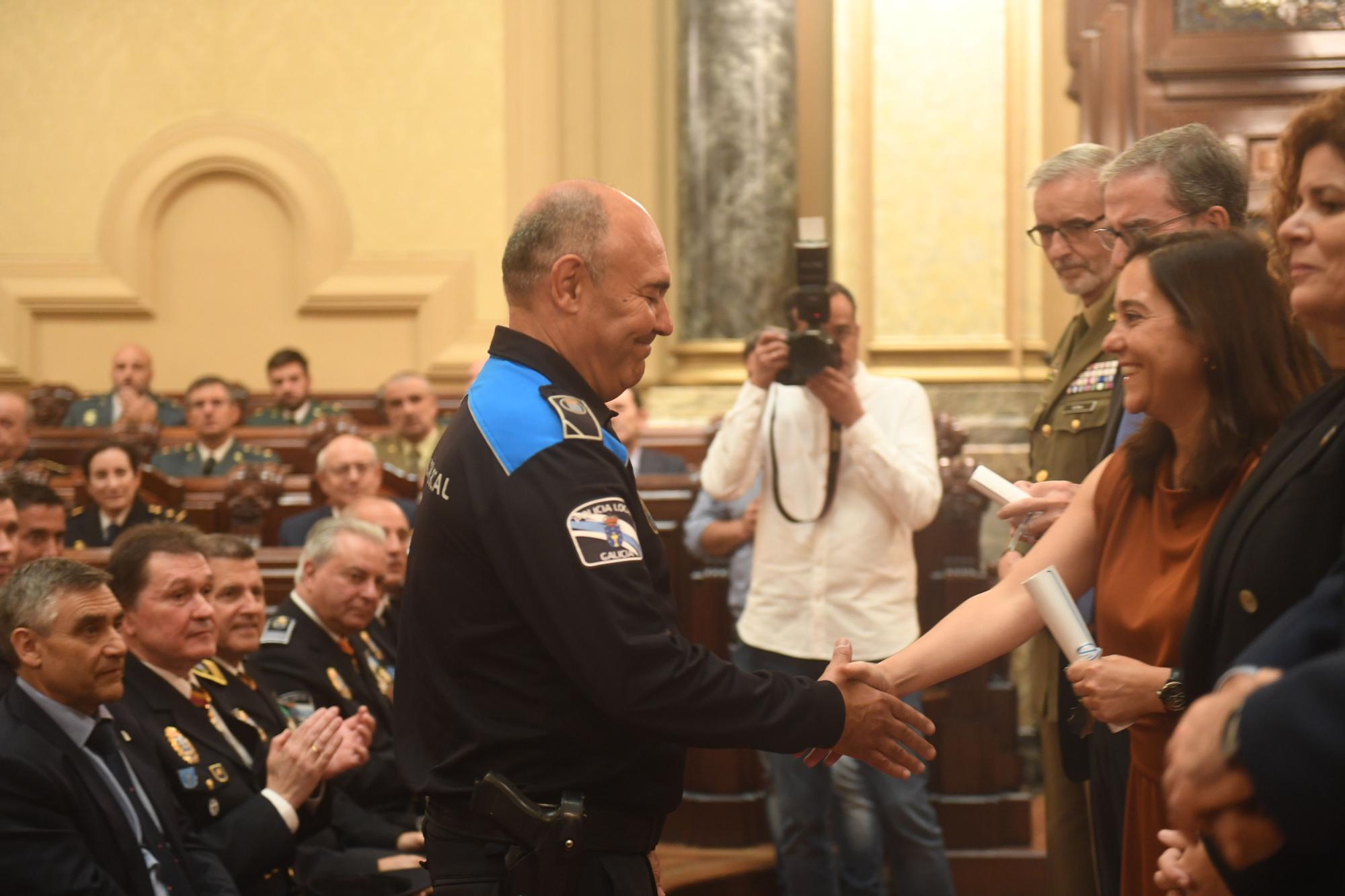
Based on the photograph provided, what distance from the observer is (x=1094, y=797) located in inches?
86.4

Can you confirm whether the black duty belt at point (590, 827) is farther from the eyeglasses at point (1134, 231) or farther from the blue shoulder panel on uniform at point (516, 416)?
the eyeglasses at point (1134, 231)

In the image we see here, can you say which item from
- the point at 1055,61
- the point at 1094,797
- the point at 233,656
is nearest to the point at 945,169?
the point at 1055,61

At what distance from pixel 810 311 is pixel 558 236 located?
5.54 feet

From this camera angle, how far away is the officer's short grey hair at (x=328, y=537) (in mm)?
3816

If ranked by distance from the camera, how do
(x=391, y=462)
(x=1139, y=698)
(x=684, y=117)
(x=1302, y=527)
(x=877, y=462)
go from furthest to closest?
(x=684, y=117), (x=391, y=462), (x=877, y=462), (x=1139, y=698), (x=1302, y=527)

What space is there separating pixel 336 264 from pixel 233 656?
5357 mm

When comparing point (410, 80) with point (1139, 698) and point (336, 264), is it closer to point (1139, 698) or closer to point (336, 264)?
point (336, 264)

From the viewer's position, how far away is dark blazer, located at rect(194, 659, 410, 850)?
3328 millimetres

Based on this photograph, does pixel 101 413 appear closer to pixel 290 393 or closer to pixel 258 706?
pixel 290 393

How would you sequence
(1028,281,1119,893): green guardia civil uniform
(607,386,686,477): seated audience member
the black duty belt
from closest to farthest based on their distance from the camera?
1. the black duty belt
2. (1028,281,1119,893): green guardia civil uniform
3. (607,386,686,477): seated audience member

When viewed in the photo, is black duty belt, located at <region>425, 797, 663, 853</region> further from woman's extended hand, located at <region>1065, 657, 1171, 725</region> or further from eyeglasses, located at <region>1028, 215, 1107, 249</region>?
eyeglasses, located at <region>1028, 215, 1107, 249</region>

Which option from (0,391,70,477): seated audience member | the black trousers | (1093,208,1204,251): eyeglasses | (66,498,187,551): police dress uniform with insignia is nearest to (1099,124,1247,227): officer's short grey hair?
(1093,208,1204,251): eyeglasses

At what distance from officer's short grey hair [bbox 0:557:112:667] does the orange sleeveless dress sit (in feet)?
6.07

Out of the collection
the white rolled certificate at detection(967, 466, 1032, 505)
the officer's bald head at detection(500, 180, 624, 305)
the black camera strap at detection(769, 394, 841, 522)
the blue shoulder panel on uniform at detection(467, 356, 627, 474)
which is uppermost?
the officer's bald head at detection(500, 180, 624, 305)
